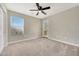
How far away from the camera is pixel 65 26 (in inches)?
185

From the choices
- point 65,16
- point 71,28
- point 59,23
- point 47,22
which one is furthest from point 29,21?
point 71,28

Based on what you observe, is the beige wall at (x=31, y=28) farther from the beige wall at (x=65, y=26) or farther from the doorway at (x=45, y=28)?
the beige wall at (x=65, y=26)

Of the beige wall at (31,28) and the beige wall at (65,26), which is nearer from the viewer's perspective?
the beige wall at (65,26)

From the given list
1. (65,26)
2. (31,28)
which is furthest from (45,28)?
(65,26)

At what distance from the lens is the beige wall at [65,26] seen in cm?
405

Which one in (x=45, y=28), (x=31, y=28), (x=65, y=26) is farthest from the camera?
(x=45, y=28)

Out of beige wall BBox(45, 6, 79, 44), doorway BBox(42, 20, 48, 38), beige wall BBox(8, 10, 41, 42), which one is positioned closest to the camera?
beige wall BBox(45, 6, 79, 44)

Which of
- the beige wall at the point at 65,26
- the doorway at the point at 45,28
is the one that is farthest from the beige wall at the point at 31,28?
the beige wall at the point at 65,26

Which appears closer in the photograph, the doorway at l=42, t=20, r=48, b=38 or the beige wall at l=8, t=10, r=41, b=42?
the beige wall at l=8, t=10, r=41, b=42

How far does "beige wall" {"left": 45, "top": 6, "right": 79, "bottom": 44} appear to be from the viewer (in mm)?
4051

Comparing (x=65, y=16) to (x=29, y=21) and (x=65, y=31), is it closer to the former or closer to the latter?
(x=65, y=31)

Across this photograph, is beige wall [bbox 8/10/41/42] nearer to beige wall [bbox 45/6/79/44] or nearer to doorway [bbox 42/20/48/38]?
doorway [bbox 42/20/48/38]

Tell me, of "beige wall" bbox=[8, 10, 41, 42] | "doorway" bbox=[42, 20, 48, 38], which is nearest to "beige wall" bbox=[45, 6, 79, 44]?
"doorway" bbox=[42, 20, 48, 38]

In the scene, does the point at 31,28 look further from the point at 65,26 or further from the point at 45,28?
the point at 65,26
